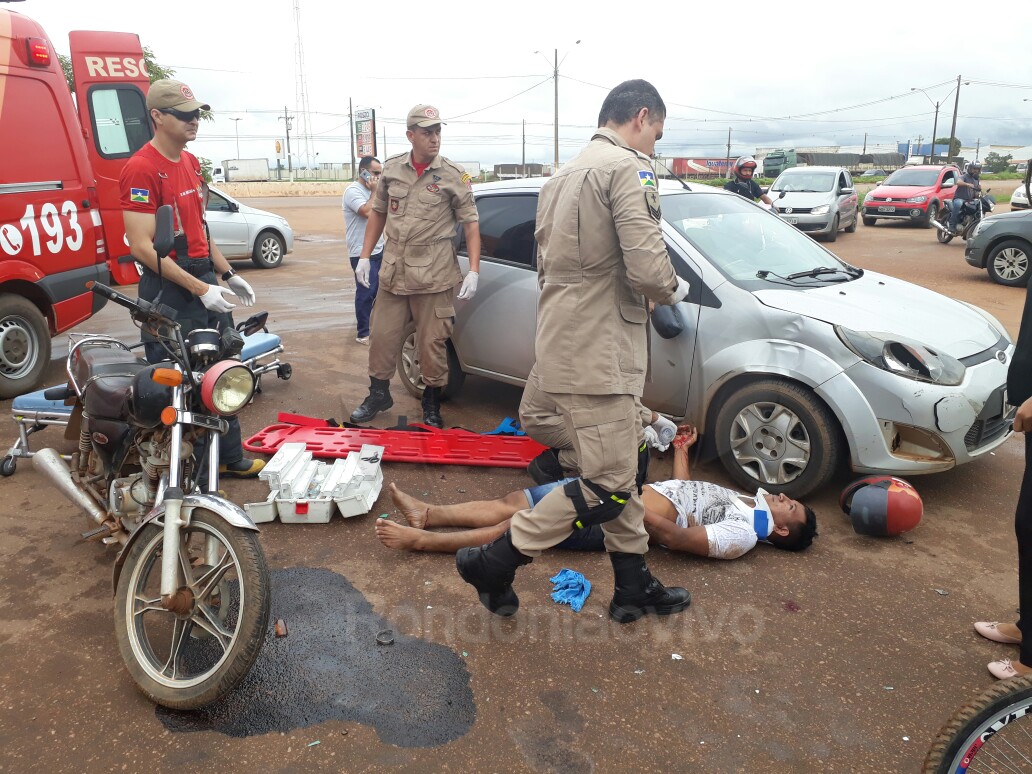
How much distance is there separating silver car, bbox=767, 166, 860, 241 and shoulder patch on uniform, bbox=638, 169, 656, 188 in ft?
52.1

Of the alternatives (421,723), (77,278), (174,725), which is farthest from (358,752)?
(77,278)

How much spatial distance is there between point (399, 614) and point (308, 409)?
294 centimetres

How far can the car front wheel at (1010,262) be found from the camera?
37.3ft

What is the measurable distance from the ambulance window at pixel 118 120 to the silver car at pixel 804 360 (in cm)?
634

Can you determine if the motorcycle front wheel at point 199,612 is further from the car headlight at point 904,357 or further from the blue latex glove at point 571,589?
the car headlight at point 904,357

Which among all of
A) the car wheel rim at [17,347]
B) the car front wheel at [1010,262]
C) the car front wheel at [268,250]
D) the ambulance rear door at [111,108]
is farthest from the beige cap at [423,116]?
the car front wheel at [1010,262]

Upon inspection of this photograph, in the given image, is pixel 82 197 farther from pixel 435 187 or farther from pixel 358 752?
pixel 358 752

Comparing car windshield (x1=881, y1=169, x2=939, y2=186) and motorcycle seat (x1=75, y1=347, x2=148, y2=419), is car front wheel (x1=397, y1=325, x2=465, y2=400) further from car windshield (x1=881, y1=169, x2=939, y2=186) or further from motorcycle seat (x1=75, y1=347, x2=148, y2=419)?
car windshield (x1=881, y1=169, x2=939, y2=186)

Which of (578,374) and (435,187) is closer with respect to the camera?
(578,374)

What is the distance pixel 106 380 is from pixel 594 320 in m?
2.01

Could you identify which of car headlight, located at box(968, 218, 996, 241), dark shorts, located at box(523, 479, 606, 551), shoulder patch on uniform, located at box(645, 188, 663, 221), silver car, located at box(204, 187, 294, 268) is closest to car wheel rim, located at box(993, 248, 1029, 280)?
car headlight, located at box(968, 218, 996, 241)

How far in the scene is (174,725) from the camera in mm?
2504

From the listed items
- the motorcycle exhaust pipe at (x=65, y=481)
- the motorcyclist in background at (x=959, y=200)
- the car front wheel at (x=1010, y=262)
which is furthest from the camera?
the motorcyclist in background at (x=959, y=200)

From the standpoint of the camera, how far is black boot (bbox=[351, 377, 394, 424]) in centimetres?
534
